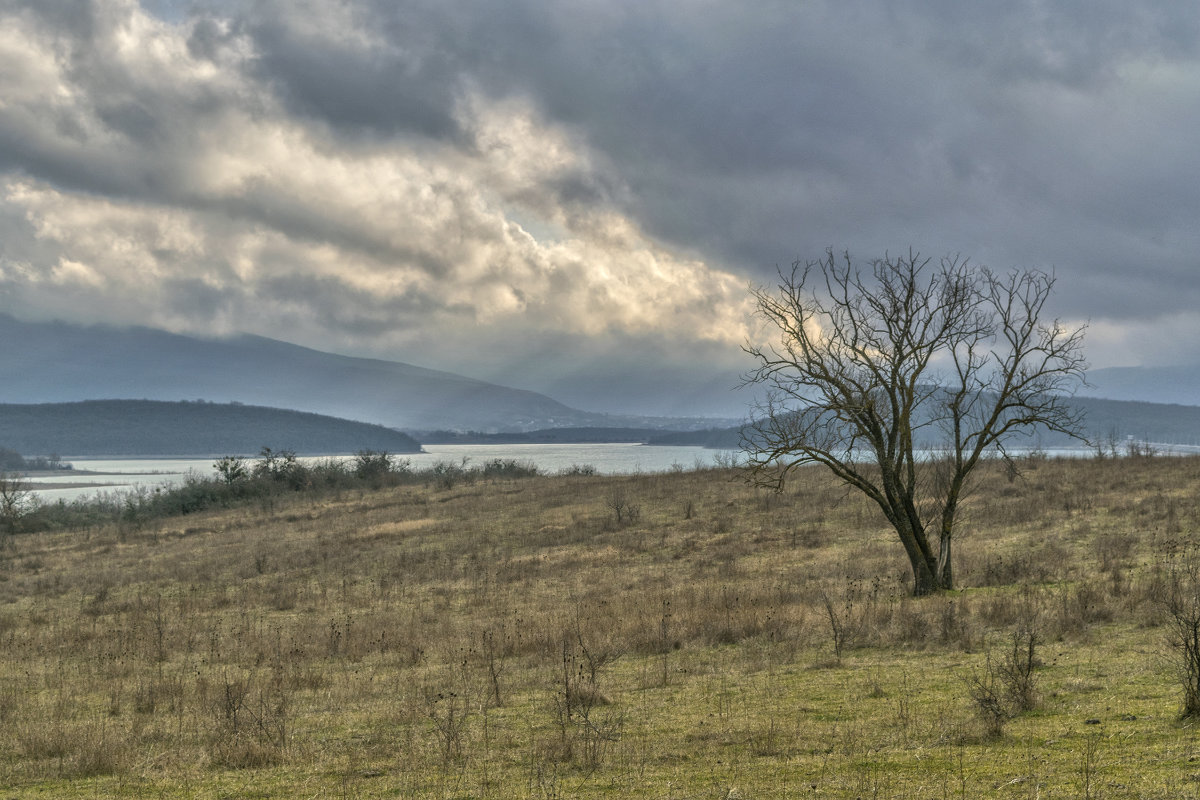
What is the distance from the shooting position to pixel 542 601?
22609 mm

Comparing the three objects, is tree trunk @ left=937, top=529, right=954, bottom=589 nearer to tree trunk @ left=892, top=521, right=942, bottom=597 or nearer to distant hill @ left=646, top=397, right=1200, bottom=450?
tree trunk @ left=892, top=521, right=942, bottom=597

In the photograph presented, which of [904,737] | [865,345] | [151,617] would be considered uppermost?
[865,345]

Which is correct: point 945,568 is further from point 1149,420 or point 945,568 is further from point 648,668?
point 1149,420

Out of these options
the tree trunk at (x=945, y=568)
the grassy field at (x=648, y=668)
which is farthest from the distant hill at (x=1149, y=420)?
the tree trunk at (x=945, y=568)

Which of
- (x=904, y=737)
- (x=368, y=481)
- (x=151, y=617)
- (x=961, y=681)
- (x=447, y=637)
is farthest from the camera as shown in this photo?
(x=368, y=481)

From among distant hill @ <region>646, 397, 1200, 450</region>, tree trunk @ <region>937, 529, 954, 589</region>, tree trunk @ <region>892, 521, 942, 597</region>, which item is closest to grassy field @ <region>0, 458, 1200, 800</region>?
tree trunk @ <region>937, 529, 954, 589</region>

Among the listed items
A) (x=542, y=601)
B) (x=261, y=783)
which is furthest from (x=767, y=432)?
(x=261, y=783)

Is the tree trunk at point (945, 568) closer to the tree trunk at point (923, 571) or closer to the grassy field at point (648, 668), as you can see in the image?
the tree trunk at point (923, 571)

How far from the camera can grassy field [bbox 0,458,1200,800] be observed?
757 cm

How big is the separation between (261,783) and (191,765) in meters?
1.38

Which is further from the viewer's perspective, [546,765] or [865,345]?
[865,345]

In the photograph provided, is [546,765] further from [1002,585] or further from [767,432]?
[1002,585]

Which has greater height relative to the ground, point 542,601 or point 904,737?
point 904,737

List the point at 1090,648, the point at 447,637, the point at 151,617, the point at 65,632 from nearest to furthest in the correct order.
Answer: the point at 1090,648
the point at 447,637
the point at 65,632
the point at 151,617
